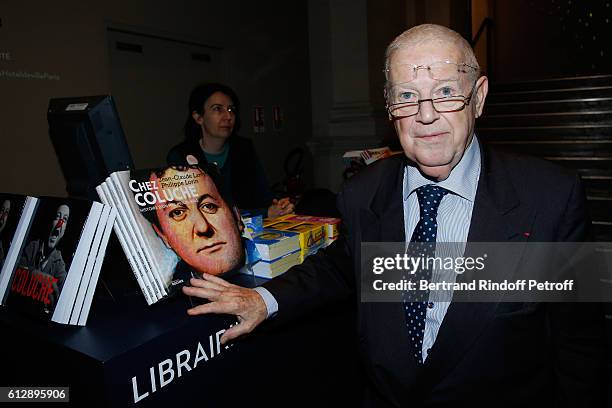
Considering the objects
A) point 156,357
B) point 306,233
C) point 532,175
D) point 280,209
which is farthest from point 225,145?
point 532,175

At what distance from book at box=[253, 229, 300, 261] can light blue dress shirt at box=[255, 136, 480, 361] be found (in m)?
0.24

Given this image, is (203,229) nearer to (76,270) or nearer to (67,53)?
(76,270)

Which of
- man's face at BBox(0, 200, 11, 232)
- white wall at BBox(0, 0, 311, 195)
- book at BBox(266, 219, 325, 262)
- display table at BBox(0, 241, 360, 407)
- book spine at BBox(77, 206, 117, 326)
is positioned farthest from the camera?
white wall at BBox(0, 0, 311, 195)

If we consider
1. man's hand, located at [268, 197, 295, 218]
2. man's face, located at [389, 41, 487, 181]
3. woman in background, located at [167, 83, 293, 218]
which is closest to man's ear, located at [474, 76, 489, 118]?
man's face, located at [389, 41, 487, 181]

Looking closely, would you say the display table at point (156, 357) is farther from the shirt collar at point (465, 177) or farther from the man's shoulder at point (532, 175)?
the man's shoulder at point (532, 175)

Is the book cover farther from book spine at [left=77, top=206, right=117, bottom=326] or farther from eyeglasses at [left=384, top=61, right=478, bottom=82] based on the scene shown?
eyeglasses at [left=384, top=61, right=478, bottom=82]

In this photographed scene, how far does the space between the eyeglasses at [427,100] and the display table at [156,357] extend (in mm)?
663

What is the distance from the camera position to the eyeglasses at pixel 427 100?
44.3 inches

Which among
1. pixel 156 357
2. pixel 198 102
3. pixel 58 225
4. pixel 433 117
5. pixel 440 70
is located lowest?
pixel 156 357

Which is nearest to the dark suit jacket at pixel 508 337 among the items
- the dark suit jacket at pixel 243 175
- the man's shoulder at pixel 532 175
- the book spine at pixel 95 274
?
the man's shoulder at pixel 532 175

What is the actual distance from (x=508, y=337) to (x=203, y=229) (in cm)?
84

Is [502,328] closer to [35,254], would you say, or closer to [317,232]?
[317,232]

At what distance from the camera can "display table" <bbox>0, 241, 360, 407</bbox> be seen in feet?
3.45

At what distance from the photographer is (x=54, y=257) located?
1.19 metres
